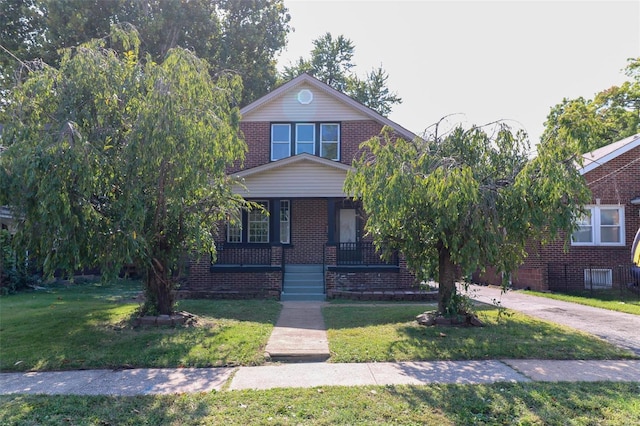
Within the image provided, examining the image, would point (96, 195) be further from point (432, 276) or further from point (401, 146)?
point (432, 276)

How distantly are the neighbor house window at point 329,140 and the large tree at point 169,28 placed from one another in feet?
25.6

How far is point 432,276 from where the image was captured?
9.92 meters

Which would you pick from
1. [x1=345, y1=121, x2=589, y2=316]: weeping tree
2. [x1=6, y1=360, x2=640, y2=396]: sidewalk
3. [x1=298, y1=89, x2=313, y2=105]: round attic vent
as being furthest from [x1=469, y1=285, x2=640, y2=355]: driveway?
[x1=298, y1=89, x2=313, y2=105]: round attic vent

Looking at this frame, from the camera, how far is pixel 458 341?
7.99m

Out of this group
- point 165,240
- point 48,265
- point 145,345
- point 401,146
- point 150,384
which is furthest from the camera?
point 165,240

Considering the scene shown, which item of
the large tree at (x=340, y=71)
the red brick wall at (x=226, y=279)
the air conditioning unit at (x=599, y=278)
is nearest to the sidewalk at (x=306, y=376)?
the red brick wall at (x=226, y=279)

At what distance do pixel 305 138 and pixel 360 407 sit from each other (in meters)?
13.3

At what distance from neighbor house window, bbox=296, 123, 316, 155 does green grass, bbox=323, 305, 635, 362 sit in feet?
27.5

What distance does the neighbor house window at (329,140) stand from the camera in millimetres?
17406

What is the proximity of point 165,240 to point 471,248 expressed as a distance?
19.0ft

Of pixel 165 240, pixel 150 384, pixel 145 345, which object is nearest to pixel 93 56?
pixel 165 240

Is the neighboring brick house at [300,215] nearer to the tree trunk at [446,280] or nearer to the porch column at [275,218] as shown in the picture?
the porch column at [275,218]

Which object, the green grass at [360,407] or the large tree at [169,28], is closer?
the green grass at [360,407]

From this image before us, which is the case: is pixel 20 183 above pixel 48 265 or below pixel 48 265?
above
